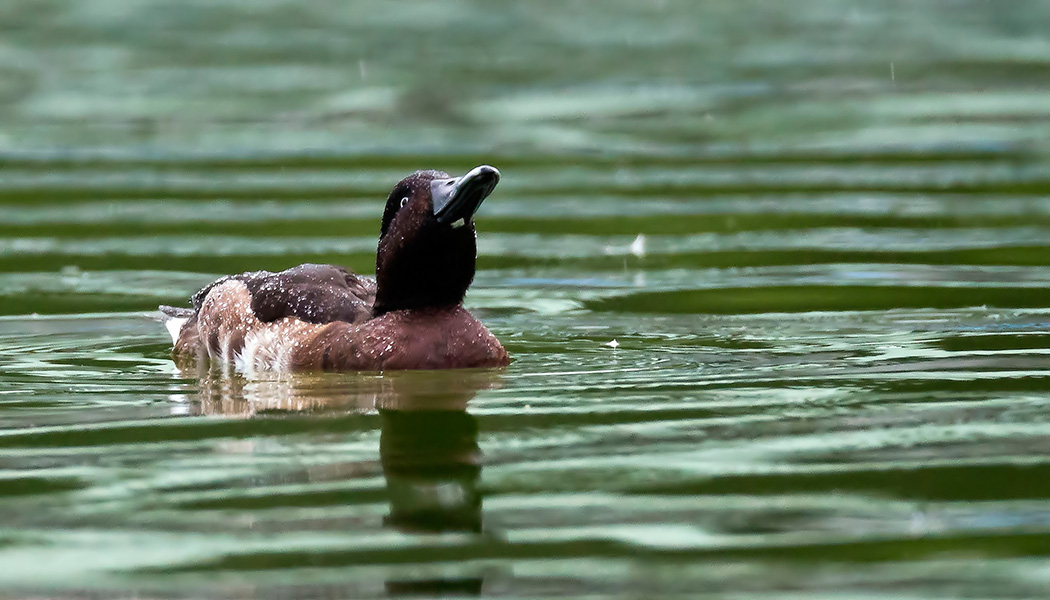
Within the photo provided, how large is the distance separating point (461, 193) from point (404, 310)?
678 mm

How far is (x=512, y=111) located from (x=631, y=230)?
13.3ft

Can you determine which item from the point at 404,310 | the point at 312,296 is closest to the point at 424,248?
the point at 404,310

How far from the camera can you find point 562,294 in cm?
1050

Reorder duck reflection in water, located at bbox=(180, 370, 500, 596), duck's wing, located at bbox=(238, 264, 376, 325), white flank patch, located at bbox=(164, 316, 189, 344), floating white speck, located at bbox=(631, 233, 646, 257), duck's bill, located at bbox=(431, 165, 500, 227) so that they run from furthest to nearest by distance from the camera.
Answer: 1. floating white speck, located at bbox=(631, 233, 646, 257)
2. white flank patch, located at bbox=(164, 316, 189, 344)
3. duck's wing, located at bbox=(238, 264, 376, 325)
4. duck's bill, located at bbox=(431, 165, 500, 227)
5. duck reflection in water, located at bbox=(180, 370, 500, 596)

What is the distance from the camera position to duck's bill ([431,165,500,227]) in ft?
26.1

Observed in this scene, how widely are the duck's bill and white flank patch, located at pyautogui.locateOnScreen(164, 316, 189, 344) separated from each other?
178 centimetres

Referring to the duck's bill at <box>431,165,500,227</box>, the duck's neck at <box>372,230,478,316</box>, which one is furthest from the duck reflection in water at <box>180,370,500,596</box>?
the duck's bill at <box>431,165,500,227</box>

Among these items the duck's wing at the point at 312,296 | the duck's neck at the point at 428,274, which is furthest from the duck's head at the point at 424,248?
the duck's wing at the point at 312,296

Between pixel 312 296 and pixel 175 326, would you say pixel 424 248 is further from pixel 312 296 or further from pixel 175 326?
pixel 175 326

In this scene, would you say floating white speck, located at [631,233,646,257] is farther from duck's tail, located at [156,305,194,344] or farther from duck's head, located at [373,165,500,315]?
duck's head, located at [373,165,500,315]

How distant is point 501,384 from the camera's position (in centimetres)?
797

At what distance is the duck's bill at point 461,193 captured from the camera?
7.95m

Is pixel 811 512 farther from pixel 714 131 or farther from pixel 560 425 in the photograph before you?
pixel 714 131

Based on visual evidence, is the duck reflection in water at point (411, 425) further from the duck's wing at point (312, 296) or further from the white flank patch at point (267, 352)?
the duck's wing at point (312, 296)
